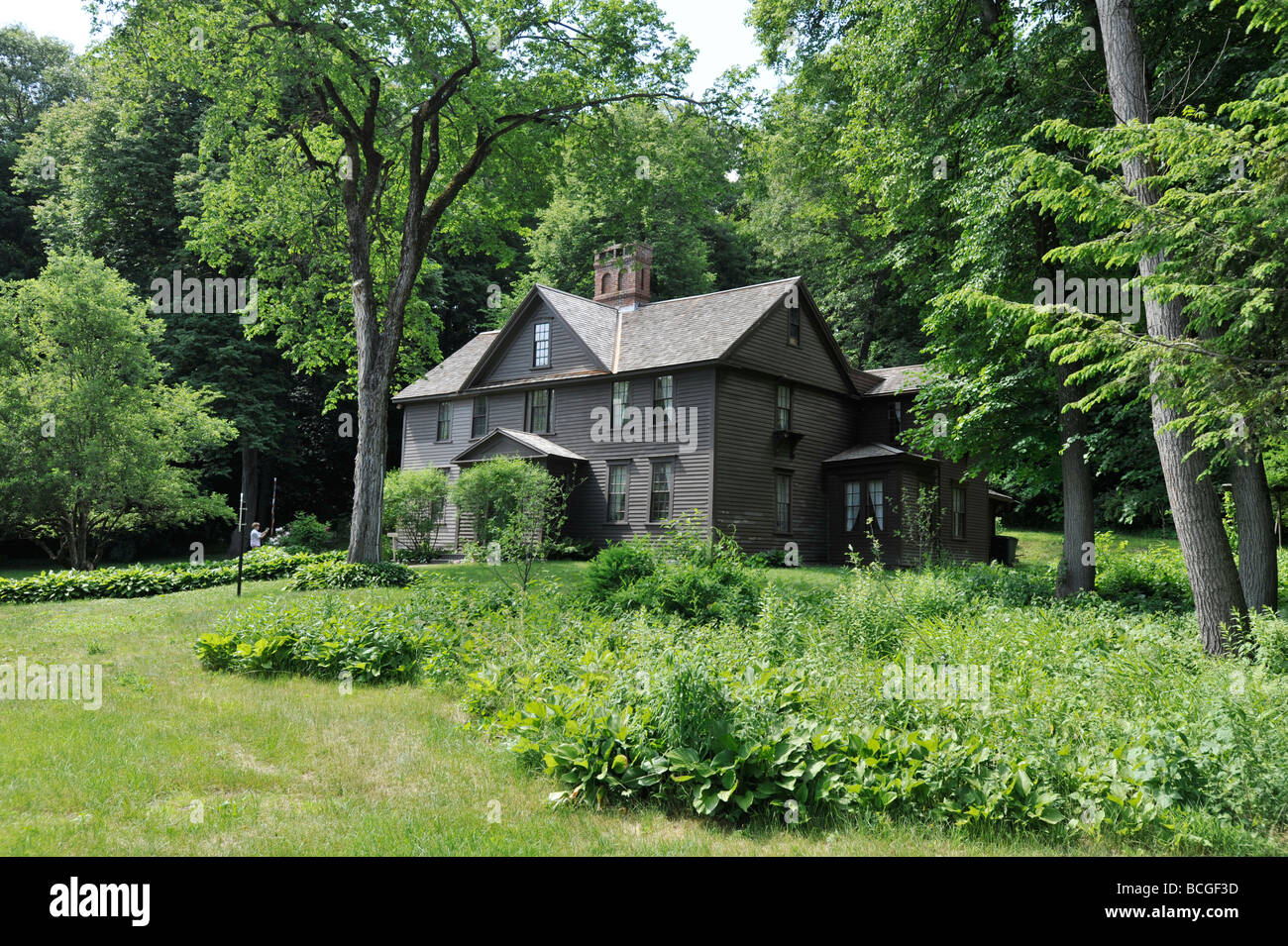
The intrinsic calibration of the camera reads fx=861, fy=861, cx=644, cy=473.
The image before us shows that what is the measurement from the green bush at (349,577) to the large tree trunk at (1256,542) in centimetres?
1382

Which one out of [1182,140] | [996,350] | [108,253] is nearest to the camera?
[1182,140]

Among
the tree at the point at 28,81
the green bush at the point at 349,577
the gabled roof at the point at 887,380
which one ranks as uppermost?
the tree at the point at 28,81

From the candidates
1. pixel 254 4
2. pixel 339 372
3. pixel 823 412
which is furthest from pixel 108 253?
pixel 823 412

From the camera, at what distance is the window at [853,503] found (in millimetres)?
27562

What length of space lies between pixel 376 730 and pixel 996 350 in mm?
12692

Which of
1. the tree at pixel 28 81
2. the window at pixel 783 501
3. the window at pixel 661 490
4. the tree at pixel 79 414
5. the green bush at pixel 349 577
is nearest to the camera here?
the green bush at pixel 349 577

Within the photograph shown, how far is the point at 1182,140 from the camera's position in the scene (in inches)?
311

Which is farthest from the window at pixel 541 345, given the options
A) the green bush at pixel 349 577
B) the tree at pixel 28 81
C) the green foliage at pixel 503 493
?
the tree at pixel 28 81

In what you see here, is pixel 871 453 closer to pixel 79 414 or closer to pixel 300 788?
pixel 79 414

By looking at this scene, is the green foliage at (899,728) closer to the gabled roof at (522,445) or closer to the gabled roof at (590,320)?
the gabled roof at (522,445)

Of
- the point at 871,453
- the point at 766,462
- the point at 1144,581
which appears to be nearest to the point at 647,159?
the point at 766,462

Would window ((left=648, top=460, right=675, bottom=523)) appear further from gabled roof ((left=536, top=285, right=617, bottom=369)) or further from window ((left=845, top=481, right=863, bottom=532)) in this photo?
window ((left=845, top=481, right=863, bottom=532))

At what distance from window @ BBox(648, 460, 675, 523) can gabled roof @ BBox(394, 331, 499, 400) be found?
9.19 m

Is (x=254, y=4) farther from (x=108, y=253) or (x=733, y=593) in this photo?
(x=108, y=253)
